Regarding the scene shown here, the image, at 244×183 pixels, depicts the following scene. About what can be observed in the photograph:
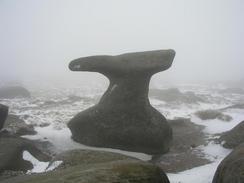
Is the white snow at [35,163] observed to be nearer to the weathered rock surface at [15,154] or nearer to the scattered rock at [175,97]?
the weathered rock surface at [15,154]

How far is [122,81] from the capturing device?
523 inches

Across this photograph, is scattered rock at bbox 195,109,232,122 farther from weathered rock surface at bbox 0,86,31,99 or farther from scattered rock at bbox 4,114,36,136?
weathered rock surface at bbox 0,86,31,99

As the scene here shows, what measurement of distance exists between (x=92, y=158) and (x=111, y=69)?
6.10 m

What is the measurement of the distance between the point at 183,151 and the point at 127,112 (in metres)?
2.93

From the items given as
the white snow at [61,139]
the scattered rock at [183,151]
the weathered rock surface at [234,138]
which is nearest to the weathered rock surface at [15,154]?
the white snow at [61,139]

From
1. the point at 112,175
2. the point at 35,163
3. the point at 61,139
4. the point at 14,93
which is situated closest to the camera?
the point at 112,175

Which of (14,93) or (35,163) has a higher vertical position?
(35,163)

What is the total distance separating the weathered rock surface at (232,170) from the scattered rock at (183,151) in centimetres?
345

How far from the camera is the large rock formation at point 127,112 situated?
12625mm

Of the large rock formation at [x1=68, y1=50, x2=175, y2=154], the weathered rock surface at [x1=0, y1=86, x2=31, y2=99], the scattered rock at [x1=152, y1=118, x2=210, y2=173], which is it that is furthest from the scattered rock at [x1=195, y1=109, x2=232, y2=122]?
the weathered rock surface at [x1=0, y1=86, x2=31, y2=99]

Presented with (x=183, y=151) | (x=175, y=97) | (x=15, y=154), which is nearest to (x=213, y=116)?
(x=183, y=151)

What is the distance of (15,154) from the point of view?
10.5 meters

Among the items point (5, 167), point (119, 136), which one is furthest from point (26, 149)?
point (119, 136)

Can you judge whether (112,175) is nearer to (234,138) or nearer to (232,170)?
(232,170)
